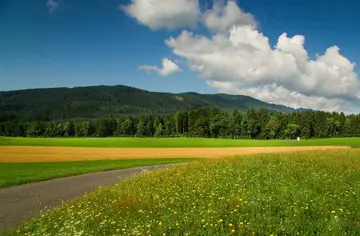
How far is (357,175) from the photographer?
16547 mm

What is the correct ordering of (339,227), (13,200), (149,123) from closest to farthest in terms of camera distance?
1. (339,227)
2. (13,200)
3. (149,123)

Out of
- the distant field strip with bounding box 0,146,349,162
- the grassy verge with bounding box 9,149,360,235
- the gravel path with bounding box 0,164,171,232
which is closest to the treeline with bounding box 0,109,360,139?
the distant field strip with bounding box 0,146,349,162

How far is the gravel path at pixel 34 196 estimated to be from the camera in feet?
47.5

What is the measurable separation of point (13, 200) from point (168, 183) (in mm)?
9533

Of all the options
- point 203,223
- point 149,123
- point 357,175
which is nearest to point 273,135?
point 149,123

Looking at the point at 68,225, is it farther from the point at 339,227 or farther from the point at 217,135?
the point at 217,135

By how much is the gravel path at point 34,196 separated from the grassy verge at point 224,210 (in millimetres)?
2435

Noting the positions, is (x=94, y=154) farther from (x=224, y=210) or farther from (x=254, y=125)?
(x=254, y=125)

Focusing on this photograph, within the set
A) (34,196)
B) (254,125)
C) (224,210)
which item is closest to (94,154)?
(34,196)

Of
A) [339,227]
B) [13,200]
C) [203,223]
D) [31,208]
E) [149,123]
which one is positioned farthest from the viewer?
[149,123]

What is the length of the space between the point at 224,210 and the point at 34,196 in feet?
47.2

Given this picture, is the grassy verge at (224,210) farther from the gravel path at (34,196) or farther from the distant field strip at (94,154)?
the distant field strip at (94,154)

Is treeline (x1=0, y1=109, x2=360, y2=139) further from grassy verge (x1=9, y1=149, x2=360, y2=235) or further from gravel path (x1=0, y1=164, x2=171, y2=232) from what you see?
grassy verge (x1=9, y1=149, x2=360, y2=235)

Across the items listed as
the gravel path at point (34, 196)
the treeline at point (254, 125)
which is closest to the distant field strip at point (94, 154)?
the gravel path at point (34, 196)
